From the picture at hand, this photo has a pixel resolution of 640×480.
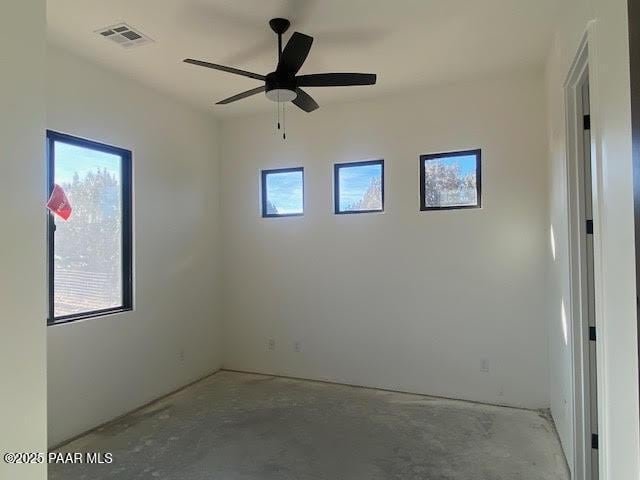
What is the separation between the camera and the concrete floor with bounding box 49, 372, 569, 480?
8.56 feet

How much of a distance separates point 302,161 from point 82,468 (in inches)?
128

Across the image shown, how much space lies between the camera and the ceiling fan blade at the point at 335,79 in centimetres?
262

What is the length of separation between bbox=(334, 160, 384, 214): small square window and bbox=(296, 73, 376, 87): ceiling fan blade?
1542 millimetres

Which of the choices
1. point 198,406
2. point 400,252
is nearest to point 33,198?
point 198,406

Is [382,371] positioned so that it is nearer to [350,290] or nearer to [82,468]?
[350,290]

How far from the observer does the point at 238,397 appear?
13.0ft

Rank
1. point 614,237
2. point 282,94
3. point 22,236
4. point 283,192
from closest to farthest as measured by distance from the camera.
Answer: point 22,236 < point 614,237 < point 282,94 < point 283,192

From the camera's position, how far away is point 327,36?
292cm

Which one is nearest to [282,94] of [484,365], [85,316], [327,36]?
[327,36]

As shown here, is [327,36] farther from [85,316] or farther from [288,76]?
[85,316]

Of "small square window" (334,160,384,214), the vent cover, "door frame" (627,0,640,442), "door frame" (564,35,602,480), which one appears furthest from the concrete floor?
the vent cover

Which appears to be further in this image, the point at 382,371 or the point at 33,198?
the point at 382,371

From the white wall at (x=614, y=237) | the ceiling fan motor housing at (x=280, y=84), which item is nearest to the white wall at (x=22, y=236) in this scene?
the ceiling fan motor housing at (x=280, y=84)

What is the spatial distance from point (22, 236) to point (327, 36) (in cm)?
244
